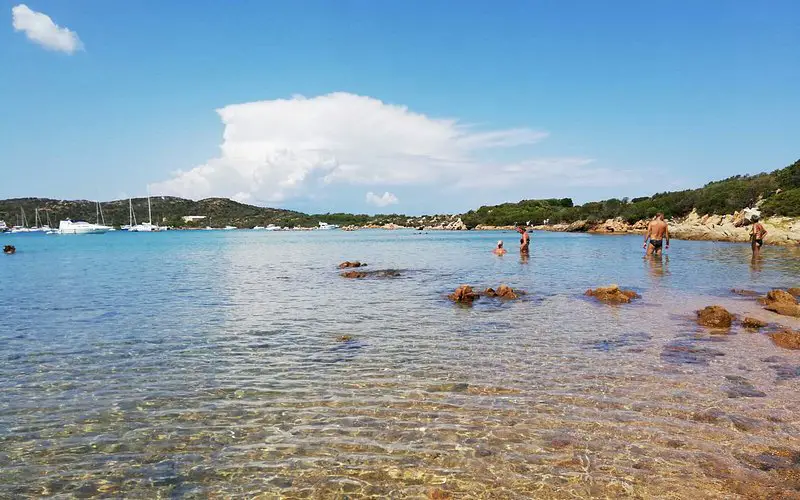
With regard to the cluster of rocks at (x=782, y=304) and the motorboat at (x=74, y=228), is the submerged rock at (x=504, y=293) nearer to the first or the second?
the cluster of rocks at (x=782, y=304)

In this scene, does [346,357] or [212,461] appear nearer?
[212,461]

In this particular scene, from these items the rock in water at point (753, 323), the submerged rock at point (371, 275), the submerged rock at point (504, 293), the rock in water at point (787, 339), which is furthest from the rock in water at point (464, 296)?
the submerged rock at point (371, 275)

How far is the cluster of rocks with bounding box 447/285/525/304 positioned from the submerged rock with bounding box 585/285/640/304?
3.41 m

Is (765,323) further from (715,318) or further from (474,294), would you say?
(474,294)

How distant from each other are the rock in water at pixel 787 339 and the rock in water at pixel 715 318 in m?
1.54

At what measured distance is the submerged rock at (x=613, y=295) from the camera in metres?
19.8

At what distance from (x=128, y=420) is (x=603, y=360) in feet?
33.4

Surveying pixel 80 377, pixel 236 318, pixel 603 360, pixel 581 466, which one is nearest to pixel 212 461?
pixel 581 466

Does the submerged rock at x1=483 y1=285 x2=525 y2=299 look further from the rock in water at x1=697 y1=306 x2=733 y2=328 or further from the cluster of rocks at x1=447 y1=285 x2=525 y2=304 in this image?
the rock in water at x1=697 y1=306 x2=733 y2=328

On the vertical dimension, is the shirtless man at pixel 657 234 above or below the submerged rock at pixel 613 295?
above

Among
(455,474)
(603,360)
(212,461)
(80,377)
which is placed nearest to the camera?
(455,474)

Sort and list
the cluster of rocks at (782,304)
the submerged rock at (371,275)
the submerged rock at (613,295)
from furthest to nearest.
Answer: the submerged rock at (371,275) → the submerged rock at (613,295) → the cluster of rocks at (782,304)

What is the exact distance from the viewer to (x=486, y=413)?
8.34 meters

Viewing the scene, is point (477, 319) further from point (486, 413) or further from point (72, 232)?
point (72, 232)
